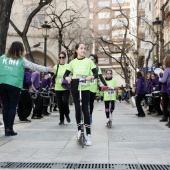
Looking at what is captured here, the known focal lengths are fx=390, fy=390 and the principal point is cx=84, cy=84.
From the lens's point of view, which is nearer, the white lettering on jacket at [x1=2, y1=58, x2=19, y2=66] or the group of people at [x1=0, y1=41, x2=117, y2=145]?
the group of people at [x1=0, y1=41, x2=117, y2=145]

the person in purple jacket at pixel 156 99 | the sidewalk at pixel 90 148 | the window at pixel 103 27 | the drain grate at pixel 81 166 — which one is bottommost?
the drain grate at pixel 81 166

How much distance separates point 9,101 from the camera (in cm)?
809

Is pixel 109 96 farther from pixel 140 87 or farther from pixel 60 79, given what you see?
pixel 140 87

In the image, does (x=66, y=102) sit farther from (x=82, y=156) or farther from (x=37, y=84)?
(x=82, y=156)

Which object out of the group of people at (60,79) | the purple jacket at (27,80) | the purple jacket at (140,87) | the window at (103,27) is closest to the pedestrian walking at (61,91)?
the group of people at (60,79)

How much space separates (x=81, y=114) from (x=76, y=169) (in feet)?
7.31

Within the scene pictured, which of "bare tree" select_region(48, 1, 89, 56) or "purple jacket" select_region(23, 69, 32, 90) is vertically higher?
"bare tree" select_region(48, 1, 89, 56)

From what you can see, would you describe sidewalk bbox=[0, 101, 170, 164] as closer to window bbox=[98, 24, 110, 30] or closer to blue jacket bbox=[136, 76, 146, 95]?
blue jacket bbox=[136, 76, 146, 95]

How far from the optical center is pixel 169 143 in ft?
23.2

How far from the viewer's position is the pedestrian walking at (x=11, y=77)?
793 centimetres

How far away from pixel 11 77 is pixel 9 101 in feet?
1.73

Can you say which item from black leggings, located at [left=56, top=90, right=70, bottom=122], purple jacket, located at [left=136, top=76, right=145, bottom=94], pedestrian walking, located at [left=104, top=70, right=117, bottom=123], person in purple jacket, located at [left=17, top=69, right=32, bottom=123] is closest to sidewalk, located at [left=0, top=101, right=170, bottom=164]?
black leggings, located at [left=56, top=90, right=70, bottom=122]

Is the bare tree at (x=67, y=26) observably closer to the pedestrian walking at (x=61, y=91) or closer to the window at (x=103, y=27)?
the pedestrian walking at (x=61, y=91)

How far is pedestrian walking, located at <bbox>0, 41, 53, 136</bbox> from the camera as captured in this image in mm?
7934
